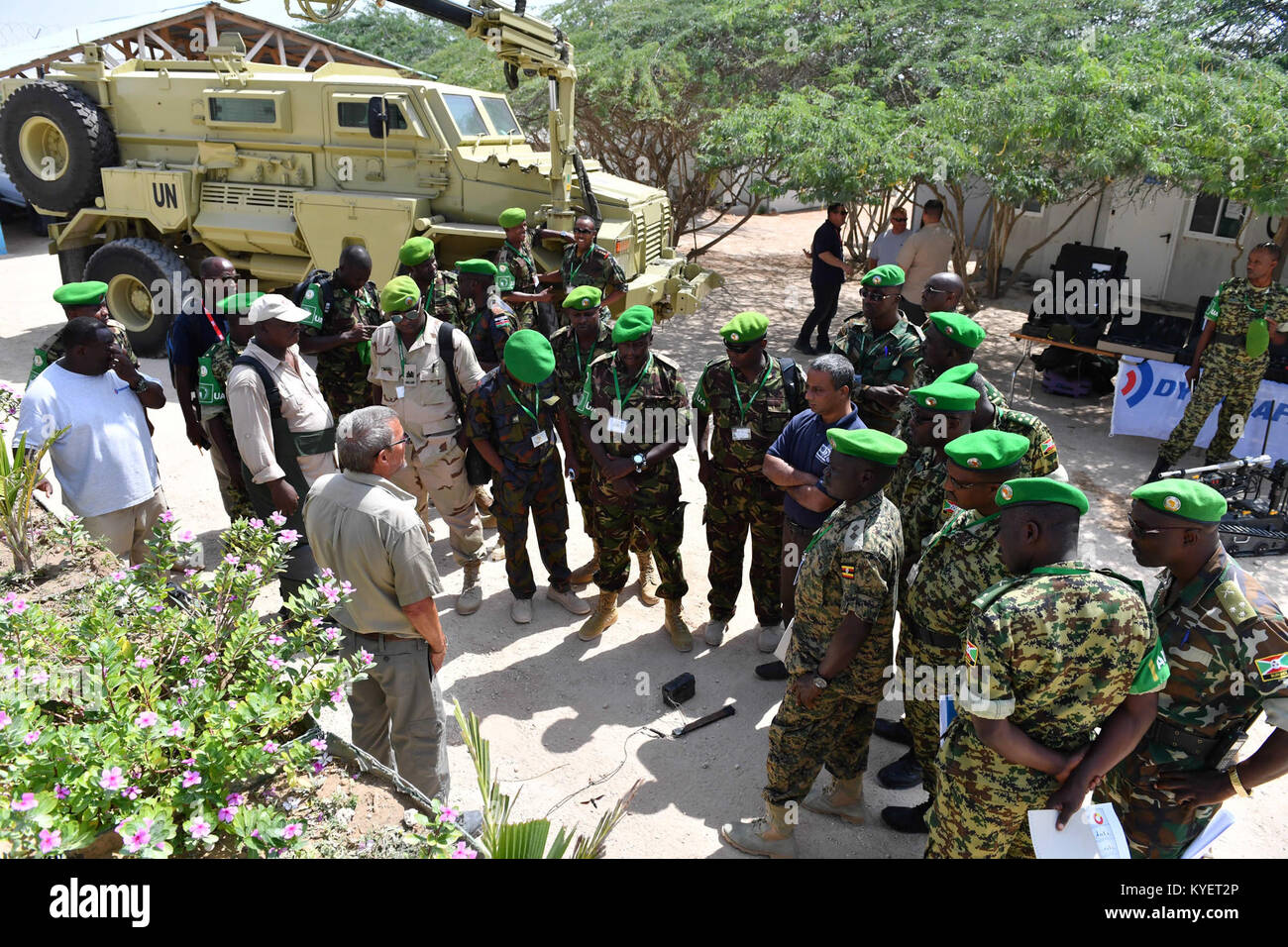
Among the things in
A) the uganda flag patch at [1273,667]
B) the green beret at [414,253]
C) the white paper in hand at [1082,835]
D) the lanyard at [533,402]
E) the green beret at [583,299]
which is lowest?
the white paper in hand at [1082,835]

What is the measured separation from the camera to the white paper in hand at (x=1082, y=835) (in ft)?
7.22

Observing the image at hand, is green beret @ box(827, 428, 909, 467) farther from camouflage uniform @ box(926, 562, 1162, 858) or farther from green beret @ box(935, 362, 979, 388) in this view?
green beret @ box(935, 362, 979, 388)

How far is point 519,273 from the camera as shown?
7121mm

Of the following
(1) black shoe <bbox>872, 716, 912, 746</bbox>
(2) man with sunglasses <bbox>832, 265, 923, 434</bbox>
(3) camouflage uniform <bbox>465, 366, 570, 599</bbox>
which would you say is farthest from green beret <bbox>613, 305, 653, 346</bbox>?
(1) black shoe <bbox>872, 716, 912, 746</bbox>

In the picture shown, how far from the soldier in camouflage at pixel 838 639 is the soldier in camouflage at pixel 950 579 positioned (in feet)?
0.37

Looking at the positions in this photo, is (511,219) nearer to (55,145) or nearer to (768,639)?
(768,639)

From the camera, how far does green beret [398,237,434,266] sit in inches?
218

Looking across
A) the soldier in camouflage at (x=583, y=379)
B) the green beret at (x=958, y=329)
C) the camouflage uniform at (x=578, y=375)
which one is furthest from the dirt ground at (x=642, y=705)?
the green beret at (x=958, y=329)

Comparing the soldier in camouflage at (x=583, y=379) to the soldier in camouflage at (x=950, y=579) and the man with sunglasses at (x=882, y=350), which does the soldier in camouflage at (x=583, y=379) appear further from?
the soldier in camouflage at (x=950, y=579)

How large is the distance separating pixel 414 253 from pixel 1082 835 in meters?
4.84

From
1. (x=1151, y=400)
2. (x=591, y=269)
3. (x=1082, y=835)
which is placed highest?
(x=591, y=269)

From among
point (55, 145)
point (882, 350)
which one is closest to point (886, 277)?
point (882, 350)

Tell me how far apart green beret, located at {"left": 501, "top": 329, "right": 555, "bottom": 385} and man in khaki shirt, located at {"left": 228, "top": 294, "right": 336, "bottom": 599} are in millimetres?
991
